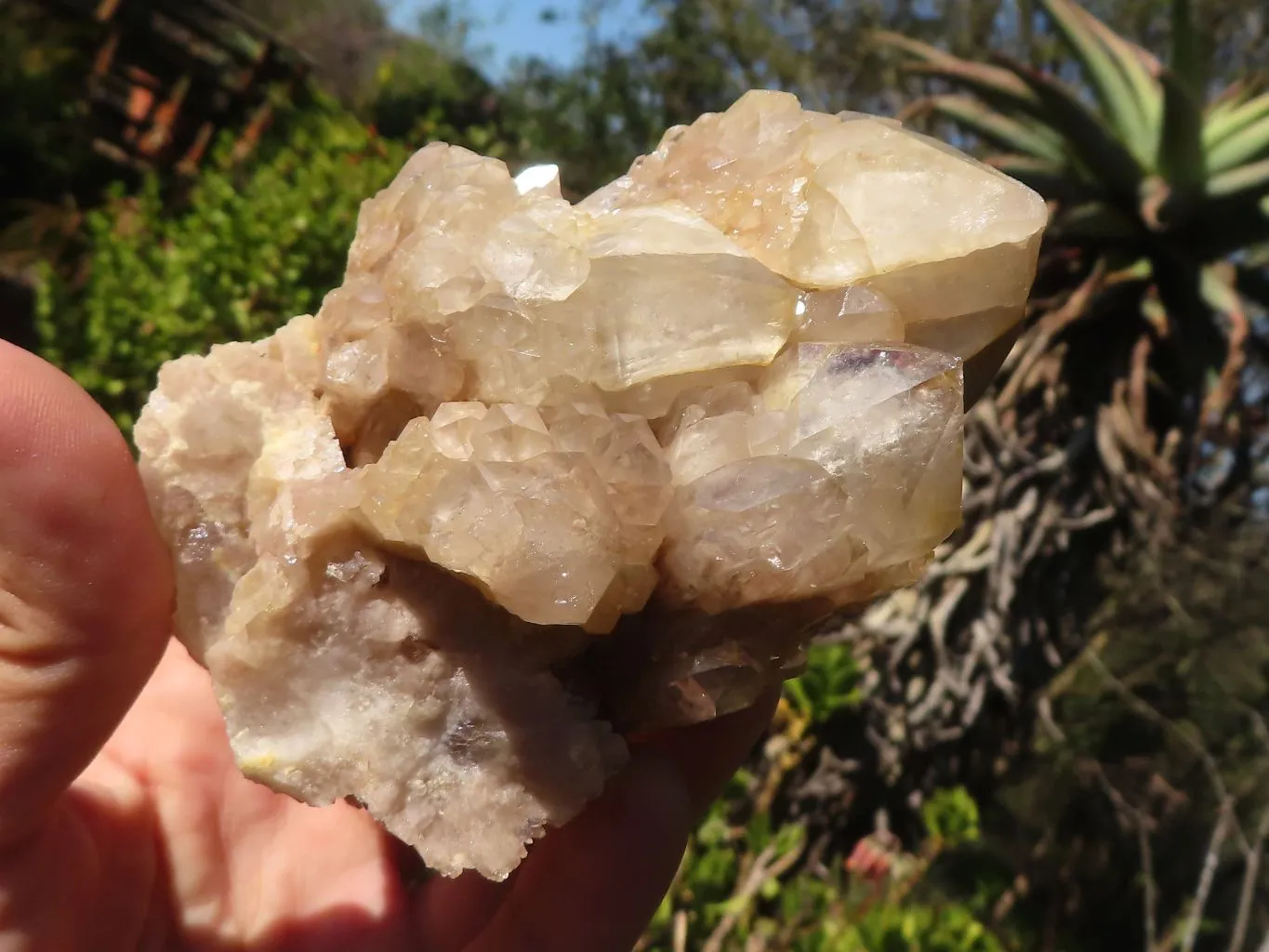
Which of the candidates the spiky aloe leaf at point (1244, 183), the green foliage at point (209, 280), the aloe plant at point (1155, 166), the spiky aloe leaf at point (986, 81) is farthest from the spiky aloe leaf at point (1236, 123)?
the green foliage at point (209, 280)

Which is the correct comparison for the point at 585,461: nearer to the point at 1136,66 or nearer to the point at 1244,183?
the point at 1244,183

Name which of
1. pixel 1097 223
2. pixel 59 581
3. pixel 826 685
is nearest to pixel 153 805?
pixel 59 581

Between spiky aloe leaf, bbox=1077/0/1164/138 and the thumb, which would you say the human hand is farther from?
spiky aloe leaf, bbox=1077/0/1164/138

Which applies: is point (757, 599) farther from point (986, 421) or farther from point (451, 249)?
point (986, 421)

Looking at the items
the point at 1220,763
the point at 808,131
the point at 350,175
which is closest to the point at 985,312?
the point at 808,131

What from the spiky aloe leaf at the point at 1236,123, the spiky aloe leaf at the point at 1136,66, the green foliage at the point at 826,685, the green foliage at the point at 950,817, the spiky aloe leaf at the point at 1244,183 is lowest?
the green foliage at the point at 950,817

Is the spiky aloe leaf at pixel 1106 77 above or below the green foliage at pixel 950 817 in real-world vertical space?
above

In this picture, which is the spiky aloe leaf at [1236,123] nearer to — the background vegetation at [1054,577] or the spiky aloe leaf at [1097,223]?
the background vegetation at [1054,577]
